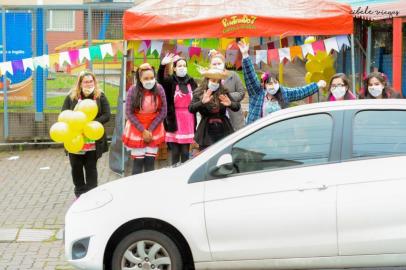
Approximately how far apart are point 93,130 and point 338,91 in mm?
2726

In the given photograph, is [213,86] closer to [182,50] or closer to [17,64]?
[182,50]

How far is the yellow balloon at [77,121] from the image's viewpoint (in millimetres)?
7568

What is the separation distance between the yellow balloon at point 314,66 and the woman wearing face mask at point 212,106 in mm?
4236

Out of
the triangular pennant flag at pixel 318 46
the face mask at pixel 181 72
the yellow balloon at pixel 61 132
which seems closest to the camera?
the yellow balloon at pixel 61 132

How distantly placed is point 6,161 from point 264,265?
23.9 ft

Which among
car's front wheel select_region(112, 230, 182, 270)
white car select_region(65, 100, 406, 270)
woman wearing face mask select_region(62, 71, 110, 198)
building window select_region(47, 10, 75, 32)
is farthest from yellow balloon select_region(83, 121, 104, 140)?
building window select_region(47, 10, 75, 32)

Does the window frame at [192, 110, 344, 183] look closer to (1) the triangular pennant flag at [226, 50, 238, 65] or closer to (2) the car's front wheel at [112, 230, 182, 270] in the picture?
(2) the car's front wheel at [112, 230, 182, 270]

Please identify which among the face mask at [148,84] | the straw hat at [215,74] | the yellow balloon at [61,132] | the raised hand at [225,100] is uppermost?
the straw hat at [215,74]

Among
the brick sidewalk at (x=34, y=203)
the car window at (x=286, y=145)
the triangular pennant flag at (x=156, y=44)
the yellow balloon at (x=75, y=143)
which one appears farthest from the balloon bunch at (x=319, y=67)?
the car window at (x=286, y=145)

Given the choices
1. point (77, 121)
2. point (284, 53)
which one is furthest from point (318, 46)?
point (77, 121)

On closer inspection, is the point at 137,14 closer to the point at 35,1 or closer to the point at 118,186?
the point at 118,186

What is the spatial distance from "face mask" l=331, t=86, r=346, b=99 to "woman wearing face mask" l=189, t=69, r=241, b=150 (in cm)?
108

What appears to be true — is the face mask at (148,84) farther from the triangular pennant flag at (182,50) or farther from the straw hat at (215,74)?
the triangular pennant flag at (182,50)

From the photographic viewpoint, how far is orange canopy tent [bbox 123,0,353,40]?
29.4 ft
